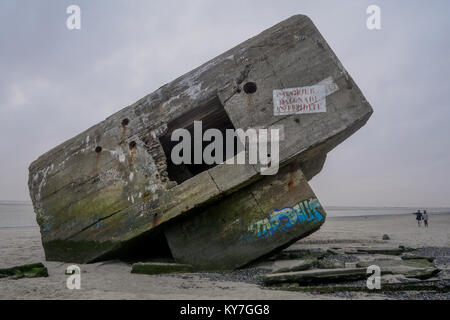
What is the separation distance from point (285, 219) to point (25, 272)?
3602 millimetres

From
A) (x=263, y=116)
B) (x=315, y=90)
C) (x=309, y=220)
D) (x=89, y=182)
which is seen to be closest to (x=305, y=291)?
(x=309, y=220)

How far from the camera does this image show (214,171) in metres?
4.54

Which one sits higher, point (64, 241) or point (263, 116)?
point (263, 116)

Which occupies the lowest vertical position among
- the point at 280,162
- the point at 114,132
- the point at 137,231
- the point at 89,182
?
the point at 137,231

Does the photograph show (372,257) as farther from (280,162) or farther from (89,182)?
(89,182)

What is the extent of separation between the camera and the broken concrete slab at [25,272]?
4027 mm

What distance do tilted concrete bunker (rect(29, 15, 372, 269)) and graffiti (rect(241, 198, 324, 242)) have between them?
14mm

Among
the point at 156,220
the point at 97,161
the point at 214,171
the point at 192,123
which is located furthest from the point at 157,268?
the point at 192,123

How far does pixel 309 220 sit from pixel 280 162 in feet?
3.03

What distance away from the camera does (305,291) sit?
3.19m

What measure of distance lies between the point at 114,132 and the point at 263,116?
2492 mm
